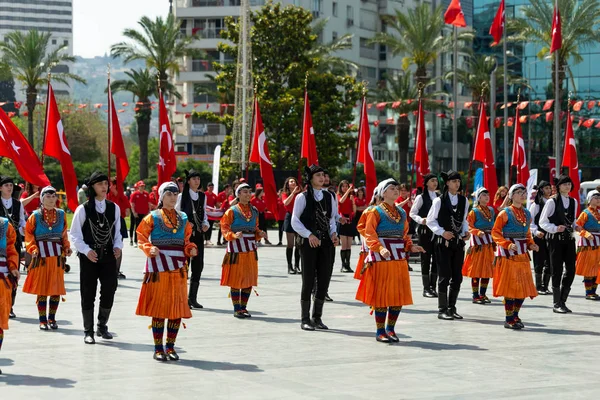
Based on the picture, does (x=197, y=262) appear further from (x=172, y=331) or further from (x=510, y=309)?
(x=172, y=331)

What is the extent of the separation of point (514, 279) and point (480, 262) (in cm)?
330

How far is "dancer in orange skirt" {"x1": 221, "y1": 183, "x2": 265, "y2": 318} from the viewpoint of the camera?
14.6 metres

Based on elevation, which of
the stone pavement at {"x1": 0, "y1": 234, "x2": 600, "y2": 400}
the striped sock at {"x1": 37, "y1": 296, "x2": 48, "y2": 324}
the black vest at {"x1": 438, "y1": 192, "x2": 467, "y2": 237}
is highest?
the black vest at {"x1": 438, "y1": 192, "x2": 467, "y2": 237}

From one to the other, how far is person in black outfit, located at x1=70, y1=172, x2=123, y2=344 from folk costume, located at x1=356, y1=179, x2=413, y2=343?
280 centimetres

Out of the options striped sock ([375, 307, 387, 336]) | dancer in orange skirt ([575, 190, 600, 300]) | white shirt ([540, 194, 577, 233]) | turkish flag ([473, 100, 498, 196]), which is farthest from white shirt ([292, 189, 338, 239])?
turkish flag ([473, 100, 498, 196])

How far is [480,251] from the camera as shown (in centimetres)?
1669

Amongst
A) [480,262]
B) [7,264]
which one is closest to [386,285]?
[7,264]

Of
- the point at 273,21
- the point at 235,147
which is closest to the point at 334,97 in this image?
the point at 273,21

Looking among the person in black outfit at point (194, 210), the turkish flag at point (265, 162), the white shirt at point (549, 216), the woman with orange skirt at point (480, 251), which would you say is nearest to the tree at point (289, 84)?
the turkish flag at point (265, 162)

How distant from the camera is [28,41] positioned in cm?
5556

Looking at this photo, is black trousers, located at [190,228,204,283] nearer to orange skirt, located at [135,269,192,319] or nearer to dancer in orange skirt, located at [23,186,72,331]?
dancer in orange skirt, located at [23,186,72,331]

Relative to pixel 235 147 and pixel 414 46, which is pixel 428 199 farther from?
pixel 414 46

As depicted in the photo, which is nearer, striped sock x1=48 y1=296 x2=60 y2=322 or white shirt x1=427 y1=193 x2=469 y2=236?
striped sock x1=48 y1=296 x2=60 y2=322

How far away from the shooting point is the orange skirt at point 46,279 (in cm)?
1327
